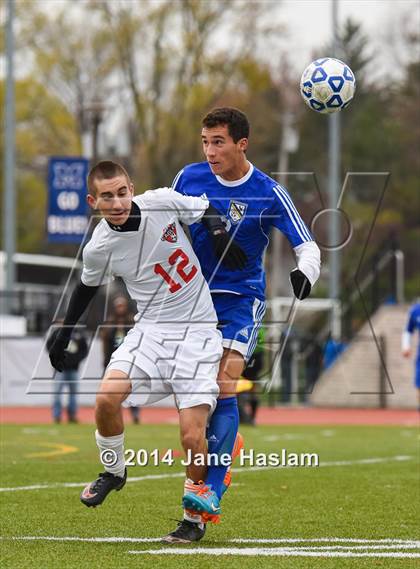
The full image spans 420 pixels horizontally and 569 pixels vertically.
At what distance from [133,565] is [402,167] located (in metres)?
45.6

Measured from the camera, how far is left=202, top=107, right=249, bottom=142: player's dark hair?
7.31m

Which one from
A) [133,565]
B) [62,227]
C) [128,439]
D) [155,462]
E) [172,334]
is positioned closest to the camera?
[133,565]

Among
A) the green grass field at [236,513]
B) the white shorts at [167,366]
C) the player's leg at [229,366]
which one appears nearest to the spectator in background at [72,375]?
the green grass field at [236,513]

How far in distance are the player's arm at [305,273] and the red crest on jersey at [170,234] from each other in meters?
0.67

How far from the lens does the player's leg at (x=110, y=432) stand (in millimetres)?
6816

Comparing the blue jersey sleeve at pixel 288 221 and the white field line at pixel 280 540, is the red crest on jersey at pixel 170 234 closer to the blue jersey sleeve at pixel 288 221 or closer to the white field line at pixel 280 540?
the blue jersey sleeve at pixel 288 221

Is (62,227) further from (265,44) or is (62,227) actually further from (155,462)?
(265,44)

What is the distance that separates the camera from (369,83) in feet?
165

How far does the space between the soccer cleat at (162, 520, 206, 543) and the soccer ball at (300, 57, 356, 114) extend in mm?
2827

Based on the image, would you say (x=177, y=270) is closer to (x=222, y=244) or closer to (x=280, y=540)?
(x=222, y=244)

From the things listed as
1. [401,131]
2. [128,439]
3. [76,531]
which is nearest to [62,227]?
[128,439]

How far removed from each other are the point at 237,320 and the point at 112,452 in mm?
1090

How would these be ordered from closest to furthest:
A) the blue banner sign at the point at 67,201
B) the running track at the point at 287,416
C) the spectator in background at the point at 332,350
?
the running track at the point at 287,416 → the blue banner sign at the point at 67,201 → the spectator in background at the point at 332,350

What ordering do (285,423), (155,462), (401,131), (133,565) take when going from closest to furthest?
(133,565)
(155,462)
(285,423)
(401,131)
